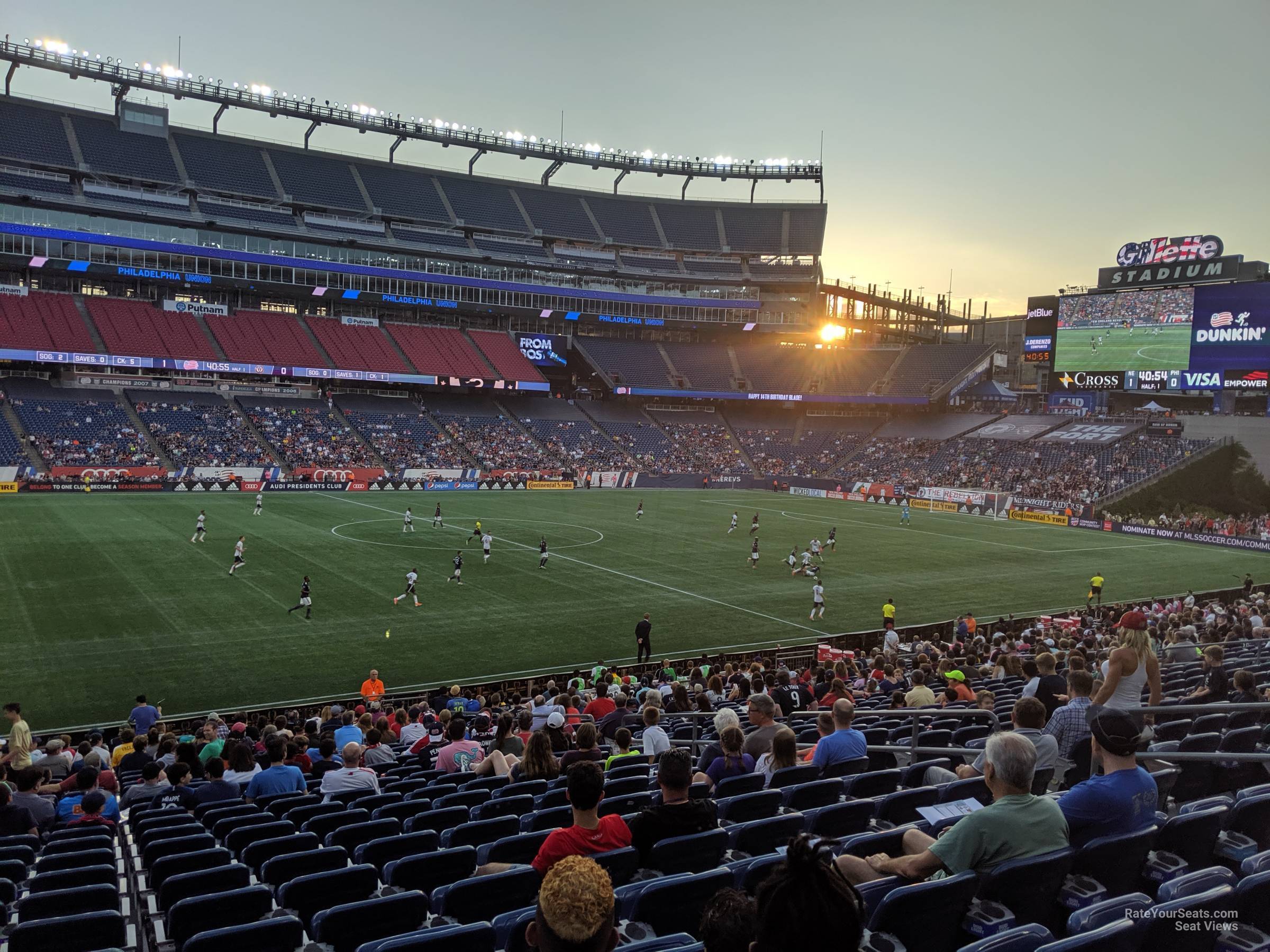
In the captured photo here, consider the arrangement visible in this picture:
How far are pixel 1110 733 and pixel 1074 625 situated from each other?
2217 cm

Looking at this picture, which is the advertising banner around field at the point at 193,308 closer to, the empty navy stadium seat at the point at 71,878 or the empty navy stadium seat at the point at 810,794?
the empty navy stadium seat at the point at 71,878

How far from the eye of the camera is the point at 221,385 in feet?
246

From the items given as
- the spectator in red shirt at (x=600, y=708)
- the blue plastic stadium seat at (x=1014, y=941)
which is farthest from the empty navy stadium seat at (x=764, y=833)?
the spectator in red shirt at (x=600, y=708)

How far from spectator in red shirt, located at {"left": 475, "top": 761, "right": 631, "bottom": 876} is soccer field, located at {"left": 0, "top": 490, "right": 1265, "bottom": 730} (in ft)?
54.5

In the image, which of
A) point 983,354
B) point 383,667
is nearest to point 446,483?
point 383,667

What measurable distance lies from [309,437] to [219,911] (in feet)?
227

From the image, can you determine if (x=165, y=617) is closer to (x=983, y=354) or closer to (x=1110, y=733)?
(x=1110, y=733)

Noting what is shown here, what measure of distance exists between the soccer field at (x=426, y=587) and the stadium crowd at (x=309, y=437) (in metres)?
9.62

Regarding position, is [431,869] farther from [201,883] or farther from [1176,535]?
[1176,535]

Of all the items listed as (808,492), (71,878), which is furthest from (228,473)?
(71,878)

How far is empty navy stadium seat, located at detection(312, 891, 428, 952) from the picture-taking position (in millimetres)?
4676

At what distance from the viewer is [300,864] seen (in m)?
6.16

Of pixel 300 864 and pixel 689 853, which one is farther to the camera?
pixel 300 864

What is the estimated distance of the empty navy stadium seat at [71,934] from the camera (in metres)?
4.70
